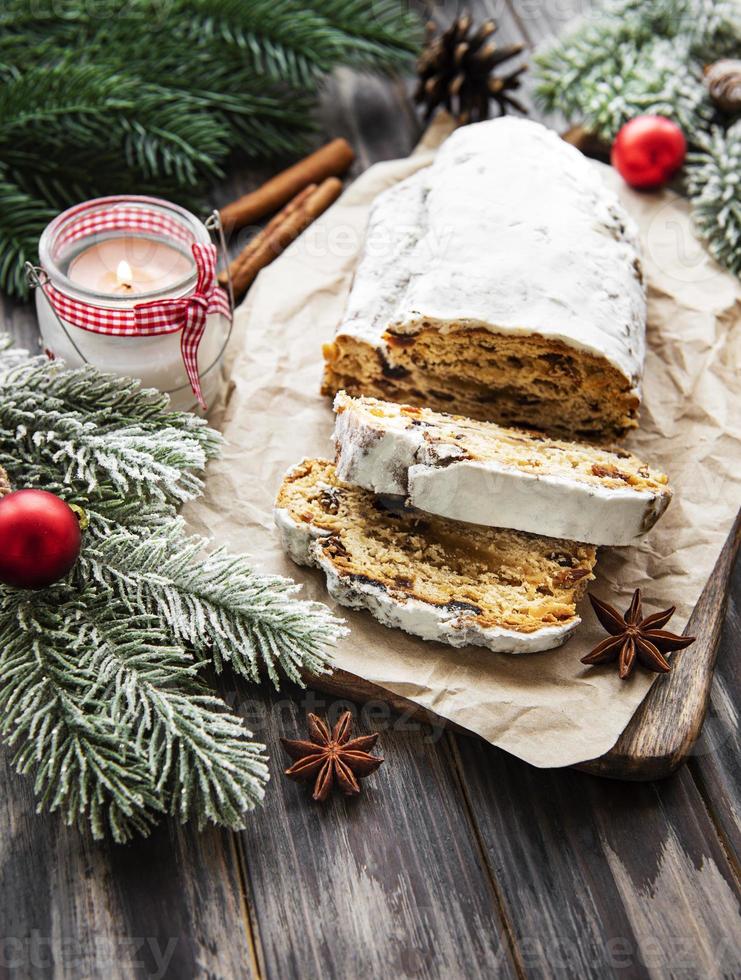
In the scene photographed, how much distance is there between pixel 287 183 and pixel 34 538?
2067 millimetres

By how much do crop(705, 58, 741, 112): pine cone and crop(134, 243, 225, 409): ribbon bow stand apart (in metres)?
2.11

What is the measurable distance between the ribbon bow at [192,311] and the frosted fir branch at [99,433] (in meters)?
0.16

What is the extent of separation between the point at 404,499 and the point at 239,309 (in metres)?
1.06

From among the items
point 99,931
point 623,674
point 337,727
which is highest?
point 623,674

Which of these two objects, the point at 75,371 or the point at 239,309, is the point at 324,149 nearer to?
the point at 239,309

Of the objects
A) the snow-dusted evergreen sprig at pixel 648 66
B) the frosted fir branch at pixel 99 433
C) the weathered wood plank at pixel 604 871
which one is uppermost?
the snow-dusted evergreen sprig at pixel 648 66

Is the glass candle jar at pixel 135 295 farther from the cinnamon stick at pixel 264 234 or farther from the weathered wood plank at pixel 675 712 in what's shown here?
the weathered wood plank at pixel 675 712

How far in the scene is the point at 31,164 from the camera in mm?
3223

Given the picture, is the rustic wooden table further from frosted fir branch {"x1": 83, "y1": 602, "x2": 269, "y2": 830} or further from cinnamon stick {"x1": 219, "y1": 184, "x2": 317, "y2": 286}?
cinnamon stick {"x1": 219, "y1": 184, "x2": 317, "y2": 286}

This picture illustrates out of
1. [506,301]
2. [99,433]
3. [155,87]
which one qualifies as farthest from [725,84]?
[99,433]

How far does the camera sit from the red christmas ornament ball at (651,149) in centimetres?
338

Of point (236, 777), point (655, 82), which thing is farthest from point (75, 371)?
point (655, 82)

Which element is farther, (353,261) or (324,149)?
(324,149)

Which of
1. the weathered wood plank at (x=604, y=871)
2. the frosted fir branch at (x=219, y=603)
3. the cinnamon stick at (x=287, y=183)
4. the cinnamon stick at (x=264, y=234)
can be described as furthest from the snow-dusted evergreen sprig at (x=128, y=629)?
the cinnamon stick at (x=287, y=183)
